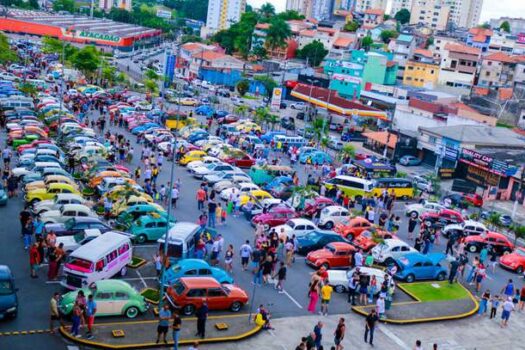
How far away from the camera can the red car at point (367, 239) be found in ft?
95.2

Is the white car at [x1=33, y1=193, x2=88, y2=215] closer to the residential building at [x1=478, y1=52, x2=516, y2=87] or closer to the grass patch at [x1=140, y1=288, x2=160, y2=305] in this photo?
the grass patch at [x1=140, y1=288, x2=160, y2=305]

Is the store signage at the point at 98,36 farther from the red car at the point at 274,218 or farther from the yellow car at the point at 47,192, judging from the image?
the red car at the point at 274,218

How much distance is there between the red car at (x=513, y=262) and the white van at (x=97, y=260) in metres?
18.2

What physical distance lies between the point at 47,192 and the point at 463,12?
611 feet

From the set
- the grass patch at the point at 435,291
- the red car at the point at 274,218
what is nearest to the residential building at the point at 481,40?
the red car at the point at 274,218

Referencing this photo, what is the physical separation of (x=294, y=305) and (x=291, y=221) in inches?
305

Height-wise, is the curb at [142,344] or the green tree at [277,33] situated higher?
the green tree at [277,33]

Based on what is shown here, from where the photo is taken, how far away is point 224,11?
181125 mm

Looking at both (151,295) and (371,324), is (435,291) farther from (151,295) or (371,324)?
(151,295)

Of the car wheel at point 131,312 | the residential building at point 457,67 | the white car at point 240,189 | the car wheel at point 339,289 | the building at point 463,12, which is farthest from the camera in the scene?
the building at point 463,12

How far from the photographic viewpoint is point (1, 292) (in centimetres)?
1773

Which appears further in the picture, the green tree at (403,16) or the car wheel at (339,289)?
the green tree at (403,16)

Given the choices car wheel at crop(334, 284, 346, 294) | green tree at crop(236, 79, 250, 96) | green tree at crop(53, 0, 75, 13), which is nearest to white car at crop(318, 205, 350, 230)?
car wheel at crop(334, 284, 346, 294)

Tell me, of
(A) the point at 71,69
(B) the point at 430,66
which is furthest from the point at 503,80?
(A) the point at 71,69
